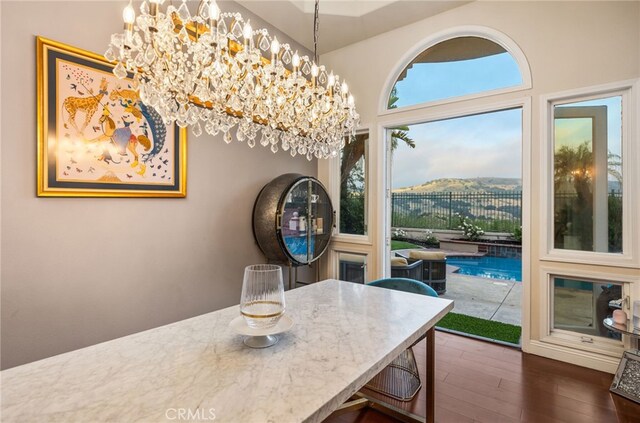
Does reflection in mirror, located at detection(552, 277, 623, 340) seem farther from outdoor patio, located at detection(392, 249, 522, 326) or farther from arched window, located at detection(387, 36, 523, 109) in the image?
arched window, located at detection(387, 36, 523, 109)

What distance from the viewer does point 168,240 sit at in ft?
8.13

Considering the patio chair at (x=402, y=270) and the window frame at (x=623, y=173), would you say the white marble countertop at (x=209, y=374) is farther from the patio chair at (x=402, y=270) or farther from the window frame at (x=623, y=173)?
the patio chair at (x=402, y=270)

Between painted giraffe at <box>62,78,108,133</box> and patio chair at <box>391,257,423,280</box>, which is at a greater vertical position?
painted giraffe at <box>62,78,108,133</box>

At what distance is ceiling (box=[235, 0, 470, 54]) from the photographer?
10.0ft

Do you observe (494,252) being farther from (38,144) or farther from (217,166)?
(38,144)

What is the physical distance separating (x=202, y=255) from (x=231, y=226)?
393mm

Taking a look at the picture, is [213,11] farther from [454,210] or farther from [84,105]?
[454,210]

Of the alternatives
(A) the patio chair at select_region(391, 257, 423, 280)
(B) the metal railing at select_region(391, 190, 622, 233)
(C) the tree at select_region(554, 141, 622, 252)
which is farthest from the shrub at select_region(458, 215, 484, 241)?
(C) the tree at select_region(554, 141, 622, 252)

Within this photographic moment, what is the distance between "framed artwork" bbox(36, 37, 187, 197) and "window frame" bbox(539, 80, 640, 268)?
10.2ft

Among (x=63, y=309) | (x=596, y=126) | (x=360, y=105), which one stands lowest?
(x=63, y=309)

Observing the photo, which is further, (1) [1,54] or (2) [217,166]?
(2) [217,166]

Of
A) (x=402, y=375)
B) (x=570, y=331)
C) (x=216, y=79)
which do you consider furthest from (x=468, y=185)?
(x=216, y=79)

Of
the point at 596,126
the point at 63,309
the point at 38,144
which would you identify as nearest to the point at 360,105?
the point at 596,126

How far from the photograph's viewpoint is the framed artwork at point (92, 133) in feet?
6.04
